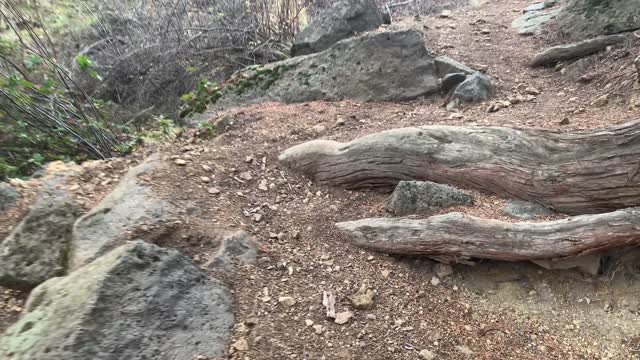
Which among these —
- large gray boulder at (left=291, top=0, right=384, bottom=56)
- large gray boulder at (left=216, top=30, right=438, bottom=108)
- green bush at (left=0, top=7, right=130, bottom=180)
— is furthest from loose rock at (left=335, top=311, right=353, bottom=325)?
large gray boulder at (left=291, top=0, right=384, bottom=56)

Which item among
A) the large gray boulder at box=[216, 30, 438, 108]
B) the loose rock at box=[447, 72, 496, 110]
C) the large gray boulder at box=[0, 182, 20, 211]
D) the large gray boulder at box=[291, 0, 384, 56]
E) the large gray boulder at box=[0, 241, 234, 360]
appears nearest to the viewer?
the large gray boulder at box=[0, 241, 234, 360]

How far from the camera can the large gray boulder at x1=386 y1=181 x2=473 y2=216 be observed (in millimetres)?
3135

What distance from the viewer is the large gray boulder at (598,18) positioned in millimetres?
4828

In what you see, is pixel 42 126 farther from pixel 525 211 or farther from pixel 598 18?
pixel 598 18

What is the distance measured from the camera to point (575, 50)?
16.3ft

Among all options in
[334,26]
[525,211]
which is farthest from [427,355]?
[334,26]

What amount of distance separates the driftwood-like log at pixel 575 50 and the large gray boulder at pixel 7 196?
5.16 m

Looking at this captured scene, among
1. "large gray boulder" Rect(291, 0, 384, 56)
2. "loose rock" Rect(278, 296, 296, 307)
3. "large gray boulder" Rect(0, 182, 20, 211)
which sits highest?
"large gray boulder" Rect(291, 0, 384, 56)

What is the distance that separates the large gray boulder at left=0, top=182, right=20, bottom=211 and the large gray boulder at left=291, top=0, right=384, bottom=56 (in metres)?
3.96

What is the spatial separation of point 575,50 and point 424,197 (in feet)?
9.95

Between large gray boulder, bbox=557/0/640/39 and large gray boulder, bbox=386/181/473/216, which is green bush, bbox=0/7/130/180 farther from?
large gray boulder, bbox=557/0/640/39

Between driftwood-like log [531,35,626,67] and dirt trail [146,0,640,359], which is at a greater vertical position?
driftwood-like log [531,35,626,67]

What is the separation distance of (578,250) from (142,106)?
629 centimetres

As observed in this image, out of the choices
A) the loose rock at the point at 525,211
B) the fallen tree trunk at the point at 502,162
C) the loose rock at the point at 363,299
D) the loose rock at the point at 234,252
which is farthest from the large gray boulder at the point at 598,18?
the loose rock at the point at 234,252
